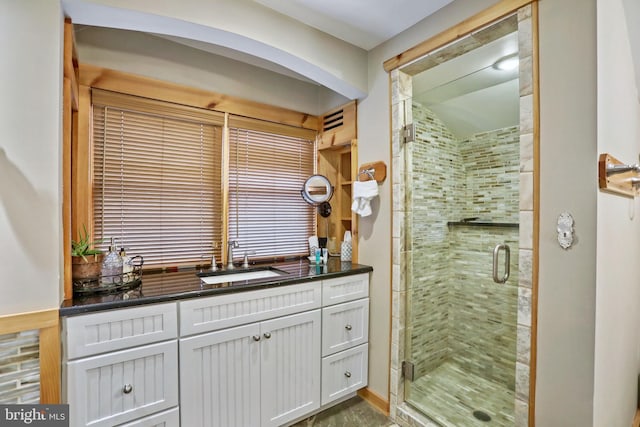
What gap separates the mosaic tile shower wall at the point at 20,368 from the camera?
1.09 metres

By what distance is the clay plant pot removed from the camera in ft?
4.57

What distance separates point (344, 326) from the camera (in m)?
2.04

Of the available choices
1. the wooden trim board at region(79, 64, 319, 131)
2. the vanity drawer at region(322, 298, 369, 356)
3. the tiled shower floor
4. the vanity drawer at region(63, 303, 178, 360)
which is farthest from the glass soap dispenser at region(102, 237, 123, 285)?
the tiled shower floor

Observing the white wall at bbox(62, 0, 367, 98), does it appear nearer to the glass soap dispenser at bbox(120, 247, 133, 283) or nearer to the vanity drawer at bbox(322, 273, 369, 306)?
the glass soap dispenser at bbox(120, 247, 133, 283)

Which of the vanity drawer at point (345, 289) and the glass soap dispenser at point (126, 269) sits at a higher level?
the glass soap dispenser at point (126, 269)

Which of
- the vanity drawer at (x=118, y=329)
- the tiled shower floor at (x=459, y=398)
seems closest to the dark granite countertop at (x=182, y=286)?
the vanity drawer at (x=118, y=329)

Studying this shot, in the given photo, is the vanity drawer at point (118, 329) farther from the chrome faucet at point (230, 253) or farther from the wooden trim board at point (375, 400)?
the wooden trim board at point (375, 400)

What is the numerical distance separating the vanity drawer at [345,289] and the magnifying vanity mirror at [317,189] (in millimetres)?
779

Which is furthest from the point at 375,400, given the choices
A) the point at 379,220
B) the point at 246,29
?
the point at 246,29

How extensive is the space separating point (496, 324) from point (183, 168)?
2677 millimetres

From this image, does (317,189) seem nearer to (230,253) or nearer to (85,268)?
(230,253)

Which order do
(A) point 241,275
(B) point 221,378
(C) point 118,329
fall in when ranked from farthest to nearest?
(A) point 241,275 < (B) point 221,378 < (C) point 118,329

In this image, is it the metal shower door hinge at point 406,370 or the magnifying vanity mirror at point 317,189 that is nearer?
the metal shower door hinge at point 406,370

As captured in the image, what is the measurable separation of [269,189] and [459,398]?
219 cm
